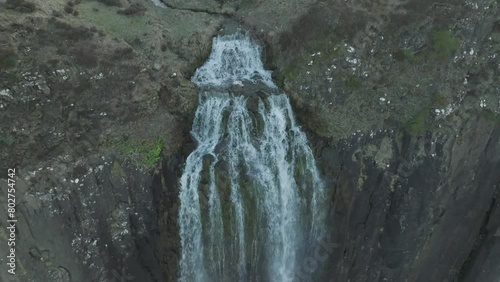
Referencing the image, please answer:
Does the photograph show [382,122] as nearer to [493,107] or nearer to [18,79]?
[493,107]

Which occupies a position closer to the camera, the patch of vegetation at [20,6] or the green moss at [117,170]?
the green moss at [117,170]

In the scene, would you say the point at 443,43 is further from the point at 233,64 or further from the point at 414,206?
the point at 233,64

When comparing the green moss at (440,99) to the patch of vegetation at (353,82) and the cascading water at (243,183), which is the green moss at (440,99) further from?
the cascading water at (243,183)

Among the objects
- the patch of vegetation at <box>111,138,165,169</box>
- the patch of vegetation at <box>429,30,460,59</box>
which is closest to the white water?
the patch of vegetation at <box>111,138,165,169</box>

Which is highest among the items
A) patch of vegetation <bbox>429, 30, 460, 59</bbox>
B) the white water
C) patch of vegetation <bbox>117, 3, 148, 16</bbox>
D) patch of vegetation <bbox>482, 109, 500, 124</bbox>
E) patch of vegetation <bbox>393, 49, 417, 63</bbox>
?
patch of vegetation <bbox>429, 30, 460, 59</bbox>

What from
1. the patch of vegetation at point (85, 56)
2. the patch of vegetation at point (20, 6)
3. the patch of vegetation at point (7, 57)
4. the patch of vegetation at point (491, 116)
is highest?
the patch of vegetation at point (491, 116)

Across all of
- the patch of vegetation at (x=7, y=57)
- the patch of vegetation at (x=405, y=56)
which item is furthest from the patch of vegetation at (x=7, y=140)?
the patch of vegetation at (x=405, y=56)

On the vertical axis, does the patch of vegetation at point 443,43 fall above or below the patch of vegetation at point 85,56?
above

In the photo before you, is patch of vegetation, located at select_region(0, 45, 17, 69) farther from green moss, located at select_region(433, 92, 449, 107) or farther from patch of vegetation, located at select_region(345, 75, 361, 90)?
green moss, located at select_region(433, 92, 449, 107)
